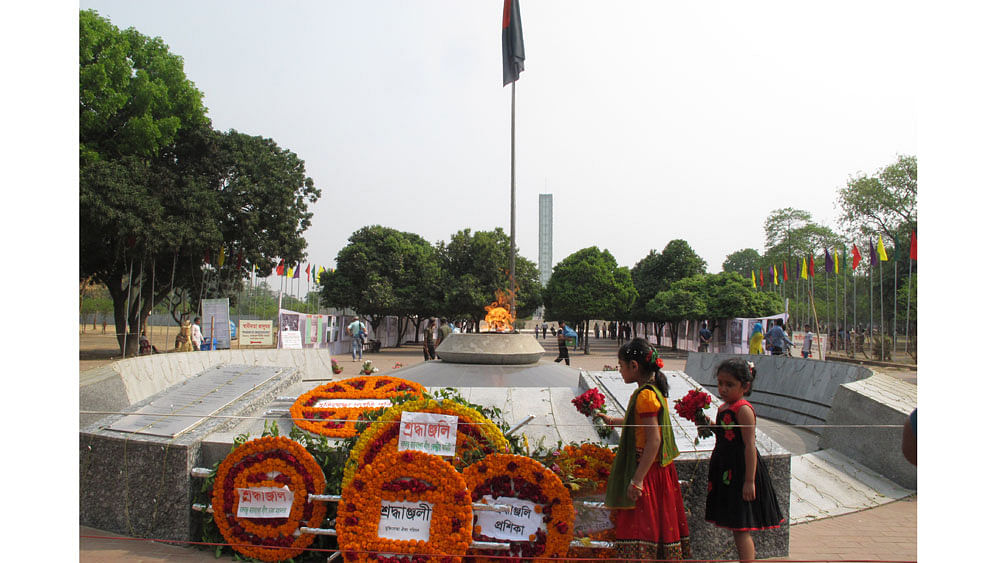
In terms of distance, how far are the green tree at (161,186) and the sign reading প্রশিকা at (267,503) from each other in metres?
12.6

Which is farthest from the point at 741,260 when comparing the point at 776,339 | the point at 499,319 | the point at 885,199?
the point at 499,319

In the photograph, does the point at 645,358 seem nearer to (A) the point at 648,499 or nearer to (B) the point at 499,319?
(A) the point at 648,499

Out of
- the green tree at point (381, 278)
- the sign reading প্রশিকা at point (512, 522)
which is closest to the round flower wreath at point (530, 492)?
the sign reading প্রশিকা at point (512, 522)

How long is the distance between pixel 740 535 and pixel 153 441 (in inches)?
153

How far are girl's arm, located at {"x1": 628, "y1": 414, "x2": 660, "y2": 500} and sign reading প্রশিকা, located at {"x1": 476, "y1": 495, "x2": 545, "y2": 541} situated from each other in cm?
78

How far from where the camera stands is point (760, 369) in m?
11.0

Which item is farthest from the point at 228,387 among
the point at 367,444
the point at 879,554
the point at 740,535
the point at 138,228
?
the point at 138,228

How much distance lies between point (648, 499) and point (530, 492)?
0.76 metres

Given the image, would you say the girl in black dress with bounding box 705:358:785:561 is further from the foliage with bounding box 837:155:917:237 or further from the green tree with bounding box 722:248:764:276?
the green tree with bounding box 722:248:764:276

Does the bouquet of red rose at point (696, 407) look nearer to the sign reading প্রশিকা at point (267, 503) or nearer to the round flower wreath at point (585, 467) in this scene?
the round flower wreath at point (585, 467)

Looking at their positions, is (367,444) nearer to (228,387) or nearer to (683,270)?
(228,387)

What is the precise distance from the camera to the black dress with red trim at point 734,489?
2.94 metres

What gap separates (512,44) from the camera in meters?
11.3

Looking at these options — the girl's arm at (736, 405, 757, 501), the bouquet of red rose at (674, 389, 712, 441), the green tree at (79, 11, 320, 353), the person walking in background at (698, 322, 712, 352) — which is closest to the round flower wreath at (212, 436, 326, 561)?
the bouquet of red rose at (674, 389, 712, 441)
